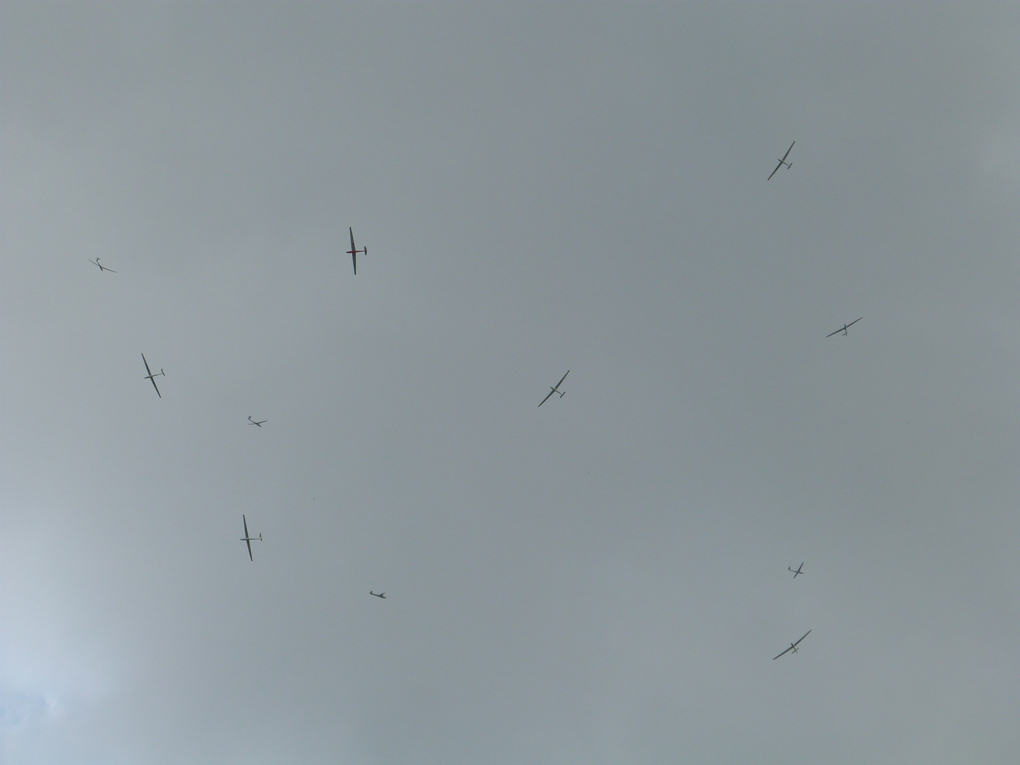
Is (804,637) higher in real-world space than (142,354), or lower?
lower

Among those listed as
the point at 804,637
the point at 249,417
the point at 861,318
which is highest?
the point at 861,318

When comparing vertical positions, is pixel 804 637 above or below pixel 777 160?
below

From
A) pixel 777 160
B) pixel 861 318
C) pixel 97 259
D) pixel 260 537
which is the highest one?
pixel 777 160

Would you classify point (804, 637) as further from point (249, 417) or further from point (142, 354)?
point (142, 354)

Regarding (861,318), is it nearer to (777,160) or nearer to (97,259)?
(777,160)

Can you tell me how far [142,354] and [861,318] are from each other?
143954mm

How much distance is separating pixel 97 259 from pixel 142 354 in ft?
65.3

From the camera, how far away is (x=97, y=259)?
128 m

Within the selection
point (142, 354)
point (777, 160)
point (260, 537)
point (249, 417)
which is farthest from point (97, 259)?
point (777, 160)

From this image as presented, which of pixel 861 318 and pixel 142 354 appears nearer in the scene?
pixel 142 354

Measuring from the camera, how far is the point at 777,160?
13875cm

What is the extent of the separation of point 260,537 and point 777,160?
130068mm

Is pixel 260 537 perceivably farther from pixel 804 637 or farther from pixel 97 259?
pixel 804 637

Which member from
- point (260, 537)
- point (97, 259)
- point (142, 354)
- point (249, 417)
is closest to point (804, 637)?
point (260, 537)
